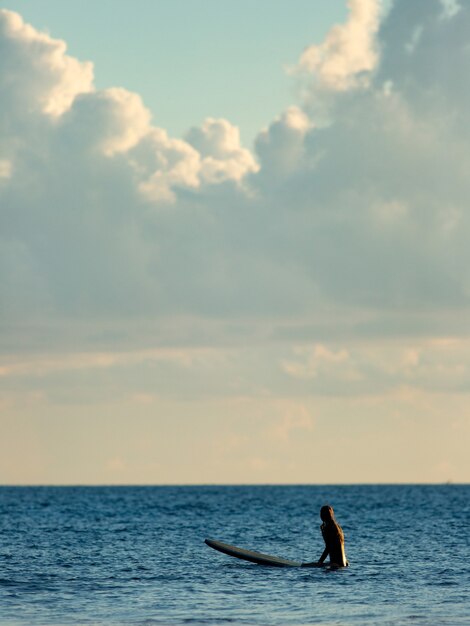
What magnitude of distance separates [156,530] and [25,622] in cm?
4052

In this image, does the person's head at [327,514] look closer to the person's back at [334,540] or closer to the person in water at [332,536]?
the person in water at [332,536]

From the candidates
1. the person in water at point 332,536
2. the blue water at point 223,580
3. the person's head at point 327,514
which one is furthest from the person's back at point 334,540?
the blue water at point 223,580

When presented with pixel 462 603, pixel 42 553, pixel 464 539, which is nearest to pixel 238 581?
pixel 462 603

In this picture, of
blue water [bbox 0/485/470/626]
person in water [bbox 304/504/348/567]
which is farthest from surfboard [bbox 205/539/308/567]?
person in water [bbox 304/504/348/567]

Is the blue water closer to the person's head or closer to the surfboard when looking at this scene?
the surfboard

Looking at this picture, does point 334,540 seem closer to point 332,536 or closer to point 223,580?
point 332,536

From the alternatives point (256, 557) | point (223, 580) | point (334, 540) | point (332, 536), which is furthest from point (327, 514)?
point (256, 557)

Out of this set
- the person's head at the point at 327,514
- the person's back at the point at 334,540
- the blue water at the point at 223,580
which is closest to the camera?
the blue water at the point at 223,580

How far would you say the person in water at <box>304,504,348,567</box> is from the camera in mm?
37438

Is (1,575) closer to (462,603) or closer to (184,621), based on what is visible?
(184,621)

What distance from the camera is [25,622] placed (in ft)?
91.6

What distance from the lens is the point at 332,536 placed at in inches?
1499

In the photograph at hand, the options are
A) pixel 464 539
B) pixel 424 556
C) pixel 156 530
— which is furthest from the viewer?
pixel 156 530

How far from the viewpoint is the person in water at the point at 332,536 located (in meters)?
37.4
